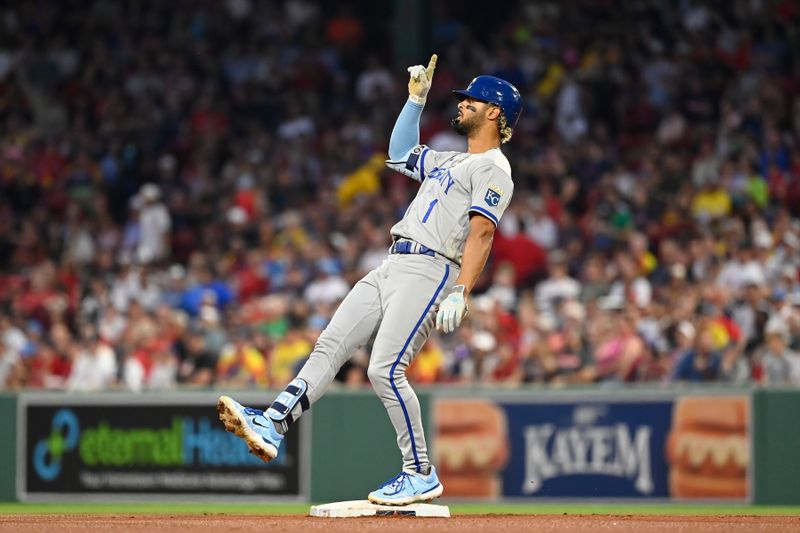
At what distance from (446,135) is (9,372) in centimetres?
566

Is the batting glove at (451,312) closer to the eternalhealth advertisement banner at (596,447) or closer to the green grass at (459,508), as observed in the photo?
the green grass at (459,508)

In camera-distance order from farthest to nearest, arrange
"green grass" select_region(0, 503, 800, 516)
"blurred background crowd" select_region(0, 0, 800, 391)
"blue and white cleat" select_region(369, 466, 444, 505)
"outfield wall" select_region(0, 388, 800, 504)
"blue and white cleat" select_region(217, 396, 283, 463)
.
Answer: "blurred background crowd" select_region(0, 0, 800, 391) < "outfield wall" select_region(0, 388, 800, 504) < "green grass" select_region(0, 503, 800, 516) < "blue and white cleat" select_region(369, 466, 444, 505) < "blue and white cleat" select_region(217, 396, 283, 463)

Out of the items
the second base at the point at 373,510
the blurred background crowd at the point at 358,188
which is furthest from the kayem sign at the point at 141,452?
the second base at the point at 373,510

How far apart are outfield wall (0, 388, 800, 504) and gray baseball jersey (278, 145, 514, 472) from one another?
5.30 m

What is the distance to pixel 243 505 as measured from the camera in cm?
1333

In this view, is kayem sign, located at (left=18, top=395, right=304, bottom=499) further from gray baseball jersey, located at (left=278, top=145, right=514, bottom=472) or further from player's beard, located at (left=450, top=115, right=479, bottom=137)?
player's beard, located at (left=450, top=115, right=479, bottom=137)

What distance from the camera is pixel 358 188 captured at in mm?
17828

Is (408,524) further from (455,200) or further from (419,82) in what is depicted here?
(419,82)

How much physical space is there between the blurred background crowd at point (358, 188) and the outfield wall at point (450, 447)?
445mm

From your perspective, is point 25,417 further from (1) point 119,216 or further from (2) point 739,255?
(2) point 739,255

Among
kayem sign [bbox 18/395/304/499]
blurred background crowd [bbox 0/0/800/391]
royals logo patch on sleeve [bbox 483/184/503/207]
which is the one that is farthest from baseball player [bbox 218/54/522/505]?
kayem sign [bbox 18/395/304/499]

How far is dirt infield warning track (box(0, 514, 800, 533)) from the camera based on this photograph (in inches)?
287

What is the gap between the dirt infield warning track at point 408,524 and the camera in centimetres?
728

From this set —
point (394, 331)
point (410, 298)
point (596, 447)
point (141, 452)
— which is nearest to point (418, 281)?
point (410, 298)
